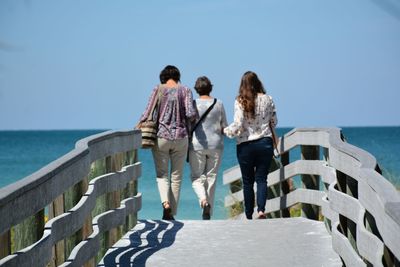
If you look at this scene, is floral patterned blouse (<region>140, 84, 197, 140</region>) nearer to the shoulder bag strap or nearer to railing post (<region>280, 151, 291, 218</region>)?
the shoulder bag strap

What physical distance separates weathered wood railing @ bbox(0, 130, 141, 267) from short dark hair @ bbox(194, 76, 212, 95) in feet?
6.55

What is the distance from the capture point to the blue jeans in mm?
12570

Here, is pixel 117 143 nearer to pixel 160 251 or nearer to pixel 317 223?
pixel 160 251

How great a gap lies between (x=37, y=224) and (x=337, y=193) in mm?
3057

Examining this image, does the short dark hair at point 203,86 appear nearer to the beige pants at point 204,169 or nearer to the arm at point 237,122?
the beige pants at point 204,169

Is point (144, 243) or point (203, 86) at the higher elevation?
point (203, 86)

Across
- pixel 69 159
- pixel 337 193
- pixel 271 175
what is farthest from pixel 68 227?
pixel 271 175

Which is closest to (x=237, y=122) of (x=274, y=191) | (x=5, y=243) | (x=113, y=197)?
(x=274, y=191)

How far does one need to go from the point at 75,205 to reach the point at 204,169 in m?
5.84

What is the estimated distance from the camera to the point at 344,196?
27.7 feet

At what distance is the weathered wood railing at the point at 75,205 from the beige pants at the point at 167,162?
1.56 meters

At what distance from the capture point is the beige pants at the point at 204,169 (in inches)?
540

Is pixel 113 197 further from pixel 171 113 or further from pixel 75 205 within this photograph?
pixel 171 113

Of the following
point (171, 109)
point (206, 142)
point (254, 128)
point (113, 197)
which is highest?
point (171, 109)
